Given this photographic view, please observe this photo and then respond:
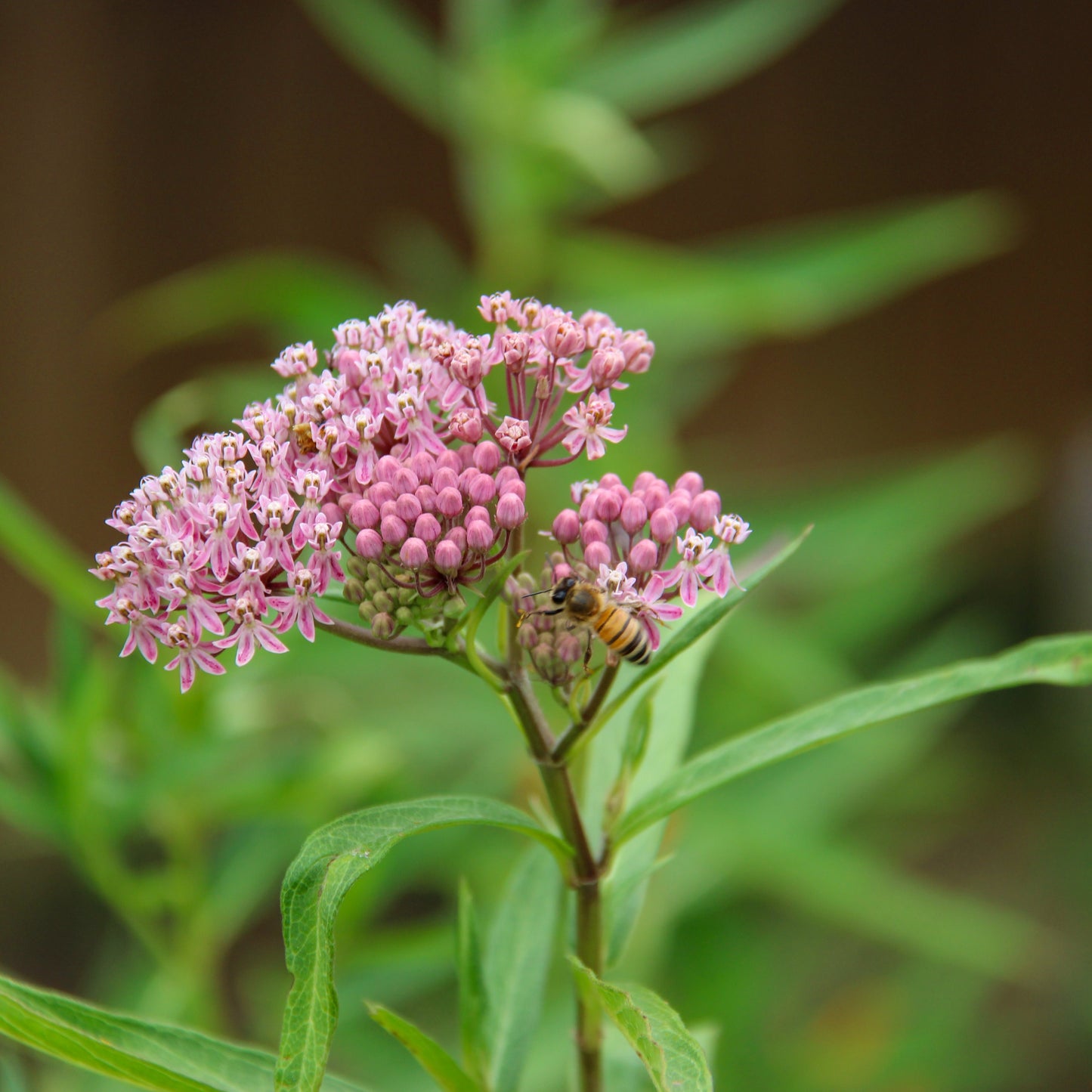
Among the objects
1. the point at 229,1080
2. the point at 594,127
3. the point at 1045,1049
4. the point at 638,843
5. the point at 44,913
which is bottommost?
the point at 1045,1049

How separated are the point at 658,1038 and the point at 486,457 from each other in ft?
1.28

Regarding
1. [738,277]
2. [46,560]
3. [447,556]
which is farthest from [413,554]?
[738,277]

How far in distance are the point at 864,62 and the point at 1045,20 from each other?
658 mm

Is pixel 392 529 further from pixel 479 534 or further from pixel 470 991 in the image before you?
pixel 470 991

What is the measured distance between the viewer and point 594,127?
1.84 m

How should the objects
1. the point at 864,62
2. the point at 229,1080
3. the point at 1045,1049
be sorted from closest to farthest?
1. the point at 229,1080
2. the point at 1045,1049
3. the point at 864,62

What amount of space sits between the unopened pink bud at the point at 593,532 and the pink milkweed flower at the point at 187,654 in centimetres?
27

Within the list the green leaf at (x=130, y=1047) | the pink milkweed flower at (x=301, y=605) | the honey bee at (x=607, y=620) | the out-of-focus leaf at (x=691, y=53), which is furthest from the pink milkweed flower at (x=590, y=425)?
the out-of-focus leaf at (x=691, y=53)

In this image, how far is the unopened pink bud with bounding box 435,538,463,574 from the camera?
2.53 ft

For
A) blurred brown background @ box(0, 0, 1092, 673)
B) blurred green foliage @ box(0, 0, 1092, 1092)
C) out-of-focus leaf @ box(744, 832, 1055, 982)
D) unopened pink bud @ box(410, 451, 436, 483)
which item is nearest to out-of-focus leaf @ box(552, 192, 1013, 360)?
blurred green foliage @ box(0, 0, 1092, 1092)

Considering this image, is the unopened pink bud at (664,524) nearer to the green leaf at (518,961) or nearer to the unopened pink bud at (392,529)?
the unopened pink bud at (392,529)

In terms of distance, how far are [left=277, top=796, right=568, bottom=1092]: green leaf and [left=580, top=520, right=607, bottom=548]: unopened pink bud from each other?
0.24m

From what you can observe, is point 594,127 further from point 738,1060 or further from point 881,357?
point 881,357

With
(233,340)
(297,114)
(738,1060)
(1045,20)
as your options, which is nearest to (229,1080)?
(738,1060)
